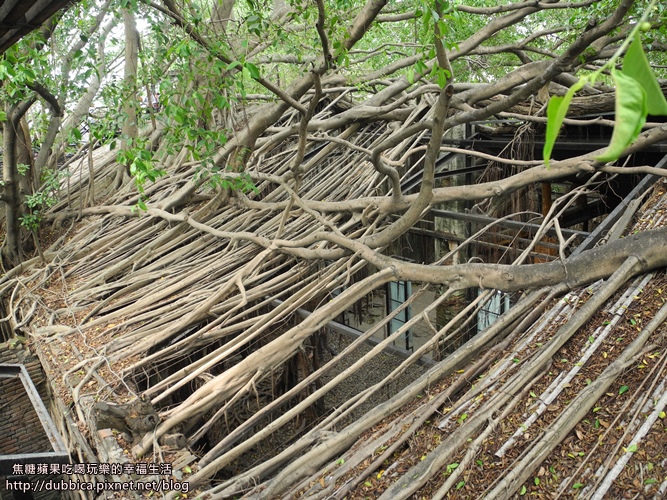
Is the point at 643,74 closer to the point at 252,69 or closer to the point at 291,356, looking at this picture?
the point at 252,69

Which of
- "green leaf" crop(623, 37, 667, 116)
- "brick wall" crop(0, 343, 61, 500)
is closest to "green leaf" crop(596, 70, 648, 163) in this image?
"green leaf" crop(623, 37, 667, 116)

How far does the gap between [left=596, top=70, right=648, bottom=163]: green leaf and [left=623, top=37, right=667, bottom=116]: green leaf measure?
0.02 metres

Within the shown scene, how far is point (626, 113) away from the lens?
498 millimetres

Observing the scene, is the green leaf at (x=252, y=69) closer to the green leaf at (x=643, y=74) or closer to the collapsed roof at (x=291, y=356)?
the collapsed roof at (x=291, y=356)

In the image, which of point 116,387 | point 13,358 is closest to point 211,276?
point 116,387

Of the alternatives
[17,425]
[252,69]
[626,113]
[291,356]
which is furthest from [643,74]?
[17,425]

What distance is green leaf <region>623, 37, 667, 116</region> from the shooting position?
1.75ft

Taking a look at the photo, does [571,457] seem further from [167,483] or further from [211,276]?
[211,276]

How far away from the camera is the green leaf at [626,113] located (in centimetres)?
49

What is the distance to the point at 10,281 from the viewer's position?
589cm

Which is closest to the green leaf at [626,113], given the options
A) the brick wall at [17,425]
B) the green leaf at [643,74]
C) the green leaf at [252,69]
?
the green leaf at [643,74]

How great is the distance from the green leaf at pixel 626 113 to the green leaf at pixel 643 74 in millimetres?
25

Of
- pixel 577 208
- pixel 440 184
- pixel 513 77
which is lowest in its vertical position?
pixel 577 208

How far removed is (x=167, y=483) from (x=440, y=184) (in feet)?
19.4
